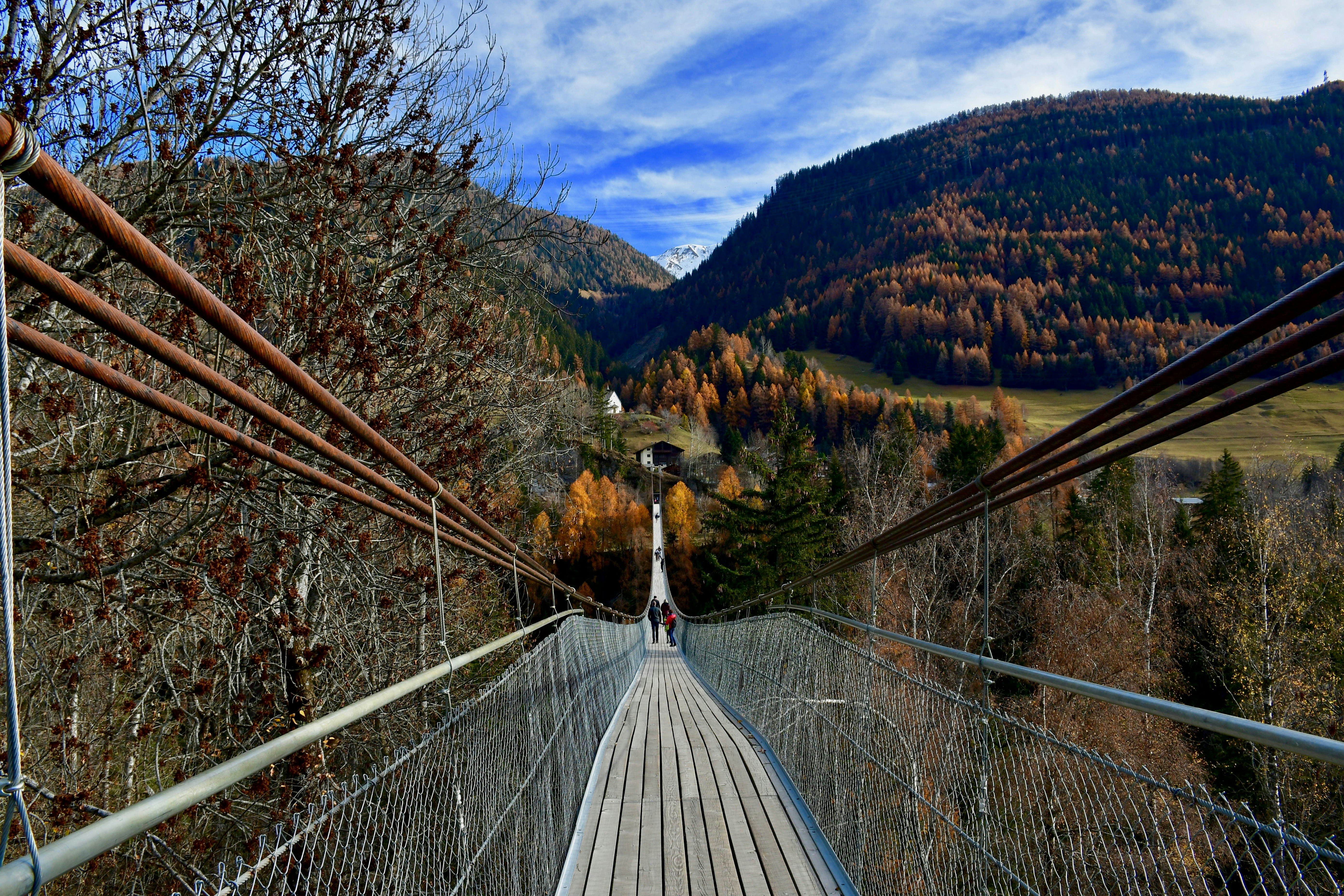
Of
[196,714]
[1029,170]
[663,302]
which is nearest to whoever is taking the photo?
[196,714]

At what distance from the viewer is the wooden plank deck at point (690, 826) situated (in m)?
3.36

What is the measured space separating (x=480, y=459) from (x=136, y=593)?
300 cm

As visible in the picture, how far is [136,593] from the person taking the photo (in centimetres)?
384

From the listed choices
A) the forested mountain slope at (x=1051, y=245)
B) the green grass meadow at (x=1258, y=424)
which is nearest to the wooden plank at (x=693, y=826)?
the green grass meadow at (x=1258, y=424)

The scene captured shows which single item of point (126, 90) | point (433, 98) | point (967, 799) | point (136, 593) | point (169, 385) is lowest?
point (967, 799)

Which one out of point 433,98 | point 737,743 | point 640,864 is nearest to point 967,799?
A: point 640,864

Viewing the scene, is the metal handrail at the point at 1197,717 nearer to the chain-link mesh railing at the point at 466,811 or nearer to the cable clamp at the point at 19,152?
the chain-link mesh railing at the point at 466,811

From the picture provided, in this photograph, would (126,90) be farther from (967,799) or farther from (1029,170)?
(1029,170)

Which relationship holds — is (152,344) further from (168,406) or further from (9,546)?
(9,546)

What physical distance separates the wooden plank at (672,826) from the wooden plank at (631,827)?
0.43 ft

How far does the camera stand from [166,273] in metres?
1.14

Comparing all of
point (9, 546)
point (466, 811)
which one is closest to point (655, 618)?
point (466, 811)

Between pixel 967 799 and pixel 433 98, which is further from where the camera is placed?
pixel 433 98

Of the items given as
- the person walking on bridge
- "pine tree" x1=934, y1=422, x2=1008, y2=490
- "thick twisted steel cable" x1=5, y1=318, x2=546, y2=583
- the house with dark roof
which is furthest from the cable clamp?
the house with dark roof
